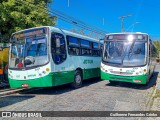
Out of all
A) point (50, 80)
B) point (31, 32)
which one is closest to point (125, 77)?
point (50, 80)

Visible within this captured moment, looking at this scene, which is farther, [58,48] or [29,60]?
[58,48]

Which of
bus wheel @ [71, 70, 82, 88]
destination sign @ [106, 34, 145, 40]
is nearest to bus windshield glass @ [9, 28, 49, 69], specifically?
bus wheel @ [71, 70, 82, 88]

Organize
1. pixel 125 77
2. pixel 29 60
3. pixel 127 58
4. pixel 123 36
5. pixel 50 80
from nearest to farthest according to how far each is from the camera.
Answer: pixel 50 80 < pixel 29 60 < pixel 125 77 < pixel 127 58 < pixel 123 36

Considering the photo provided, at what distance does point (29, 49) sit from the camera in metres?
10.1

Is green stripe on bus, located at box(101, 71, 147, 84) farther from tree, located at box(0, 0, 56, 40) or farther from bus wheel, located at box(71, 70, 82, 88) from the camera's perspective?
tree, located at box(0, 0, 56, 40)

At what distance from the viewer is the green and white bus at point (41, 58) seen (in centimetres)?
965

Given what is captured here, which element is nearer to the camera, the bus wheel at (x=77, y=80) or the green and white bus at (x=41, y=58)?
the green and white bus at (x=41, y=58)

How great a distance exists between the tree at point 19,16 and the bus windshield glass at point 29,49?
22.7 feet

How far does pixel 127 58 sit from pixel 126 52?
349mm

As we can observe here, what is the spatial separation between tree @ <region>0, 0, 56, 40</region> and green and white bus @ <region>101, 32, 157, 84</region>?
25.0 feet

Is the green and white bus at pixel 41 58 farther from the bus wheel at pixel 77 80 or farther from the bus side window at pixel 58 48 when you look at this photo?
the bus wheel at pixel 77 80

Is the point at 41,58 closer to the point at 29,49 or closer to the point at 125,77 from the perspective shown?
the point at 29,49

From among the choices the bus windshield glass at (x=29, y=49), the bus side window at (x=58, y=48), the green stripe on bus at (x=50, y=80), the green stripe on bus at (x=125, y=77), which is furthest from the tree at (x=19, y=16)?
the green stripe on bus at (x=125, y=77)

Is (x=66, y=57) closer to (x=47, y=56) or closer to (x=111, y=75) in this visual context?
(x=47, y=56)
